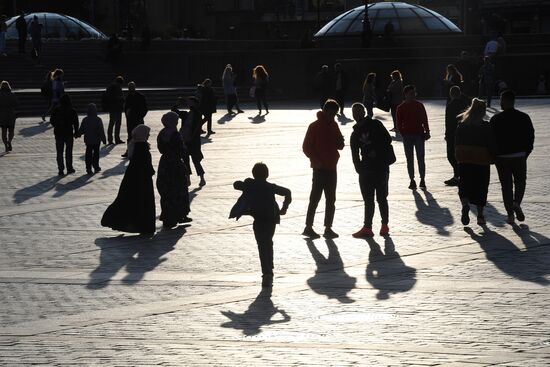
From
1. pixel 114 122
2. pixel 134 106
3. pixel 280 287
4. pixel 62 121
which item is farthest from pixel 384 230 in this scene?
pixel 114 122

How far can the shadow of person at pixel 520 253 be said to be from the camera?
42.0 feet

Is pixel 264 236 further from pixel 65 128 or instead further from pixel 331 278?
pixel 65 128

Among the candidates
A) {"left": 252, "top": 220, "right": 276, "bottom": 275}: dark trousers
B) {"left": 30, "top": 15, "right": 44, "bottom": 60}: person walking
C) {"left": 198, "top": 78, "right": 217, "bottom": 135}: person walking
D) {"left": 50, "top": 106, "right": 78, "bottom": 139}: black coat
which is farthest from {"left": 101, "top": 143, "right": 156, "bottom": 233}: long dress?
{"left": 30, "top": 15, "right": 44, "bottom": 60}: person walking

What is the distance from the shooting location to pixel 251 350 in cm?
962

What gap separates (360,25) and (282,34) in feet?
47.6

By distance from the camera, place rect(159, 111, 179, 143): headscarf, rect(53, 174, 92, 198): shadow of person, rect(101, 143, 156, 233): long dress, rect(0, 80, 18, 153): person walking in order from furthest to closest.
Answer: rect(0, 80, 18, 153): person walking, rect(53, 174, 92, 198): shadow of person, rect(159, 111, 179, 143): headscarf, rect(101, 143, 156, 233): long dress

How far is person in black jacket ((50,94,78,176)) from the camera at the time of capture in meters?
24.3

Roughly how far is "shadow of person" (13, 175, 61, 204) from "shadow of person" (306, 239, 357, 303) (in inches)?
278

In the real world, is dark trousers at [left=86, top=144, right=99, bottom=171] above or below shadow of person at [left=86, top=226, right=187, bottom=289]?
below

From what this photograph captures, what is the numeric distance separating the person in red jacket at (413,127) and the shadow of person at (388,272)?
554 centimetres

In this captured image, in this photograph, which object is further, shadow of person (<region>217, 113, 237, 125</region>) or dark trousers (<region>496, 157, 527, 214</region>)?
shadow of person (<region>217, 113, 237, 125</region>)

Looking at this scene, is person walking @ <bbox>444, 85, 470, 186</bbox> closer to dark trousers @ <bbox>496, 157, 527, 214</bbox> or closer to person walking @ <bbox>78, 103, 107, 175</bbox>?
dark trousers @ <bbox>496, 157, 527, 214</bbox>

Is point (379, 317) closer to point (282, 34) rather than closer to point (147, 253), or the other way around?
point (147, 253)

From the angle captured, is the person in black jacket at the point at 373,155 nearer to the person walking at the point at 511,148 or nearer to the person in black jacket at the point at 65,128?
the person walking at the point at 511,148
